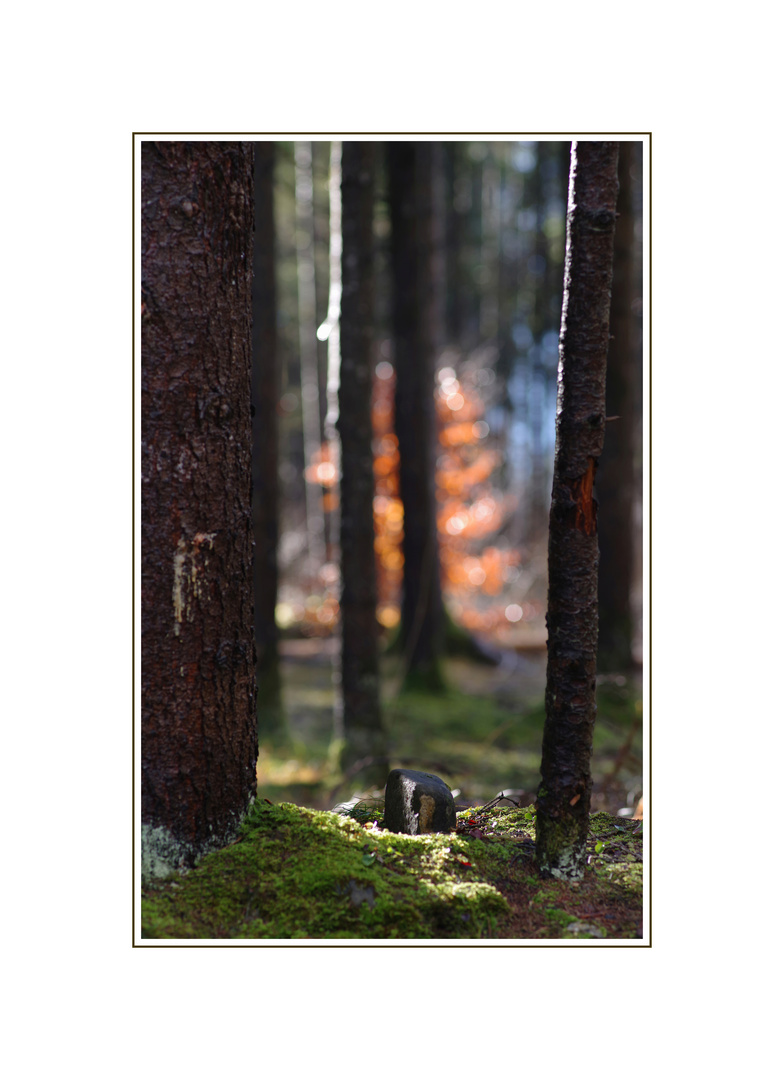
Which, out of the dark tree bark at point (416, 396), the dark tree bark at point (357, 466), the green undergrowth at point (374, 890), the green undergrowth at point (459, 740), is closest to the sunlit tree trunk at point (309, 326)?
the dark tree bark at point (416, 396)

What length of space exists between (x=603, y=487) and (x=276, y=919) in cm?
590

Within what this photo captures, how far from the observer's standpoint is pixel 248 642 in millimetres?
2623

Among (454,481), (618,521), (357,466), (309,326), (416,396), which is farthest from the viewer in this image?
(309,326)

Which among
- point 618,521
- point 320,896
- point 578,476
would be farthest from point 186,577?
point 618,521

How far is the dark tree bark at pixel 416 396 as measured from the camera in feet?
29.4

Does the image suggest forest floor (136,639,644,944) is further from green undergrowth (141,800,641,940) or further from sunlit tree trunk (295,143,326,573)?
sunlit tree trunk (295,143,326,573)

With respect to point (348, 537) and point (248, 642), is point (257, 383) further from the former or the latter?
point (248, 642)

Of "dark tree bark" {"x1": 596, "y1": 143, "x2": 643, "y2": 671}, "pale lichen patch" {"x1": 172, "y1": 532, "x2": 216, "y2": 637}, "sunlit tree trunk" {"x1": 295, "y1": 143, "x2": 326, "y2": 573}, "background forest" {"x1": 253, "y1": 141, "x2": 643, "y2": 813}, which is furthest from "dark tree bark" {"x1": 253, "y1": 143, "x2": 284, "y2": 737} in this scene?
"sunlit tree trunk" {"x1": 295, "y1": 143, "x2": 326, "y2": 573}

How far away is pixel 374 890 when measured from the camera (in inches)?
95.0

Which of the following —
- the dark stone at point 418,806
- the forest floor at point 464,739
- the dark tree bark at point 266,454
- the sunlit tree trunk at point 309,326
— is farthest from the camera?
Result: the sunlit tree trunk at point 309,326

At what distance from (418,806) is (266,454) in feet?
17.6

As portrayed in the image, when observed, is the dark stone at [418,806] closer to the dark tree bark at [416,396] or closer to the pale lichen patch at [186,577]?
the pale lichen patch at [186,577]

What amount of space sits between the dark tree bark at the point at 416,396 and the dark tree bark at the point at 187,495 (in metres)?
6.24

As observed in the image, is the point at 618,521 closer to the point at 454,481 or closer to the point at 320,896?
the point at 320,896
